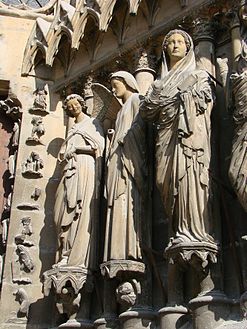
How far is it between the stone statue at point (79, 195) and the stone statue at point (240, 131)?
5.88 ft

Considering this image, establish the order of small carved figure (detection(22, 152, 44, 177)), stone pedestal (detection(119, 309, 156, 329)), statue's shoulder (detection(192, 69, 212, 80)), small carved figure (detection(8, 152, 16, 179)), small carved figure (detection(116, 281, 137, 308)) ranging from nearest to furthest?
1. stone pedestal (detection(119, 309, 156, 329))
2. small carved figure (detection(116, 281, 137, 308))
3. statue's shoulder (detection(192, 69, 212, 80))
4. small carved figure (detection(22, 152, 44, 177))
5. small carved figure (detection(8, 152, 16, 179))

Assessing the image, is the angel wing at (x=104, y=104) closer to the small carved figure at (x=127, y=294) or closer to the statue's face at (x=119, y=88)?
the statue's face at (x=119, y=88)

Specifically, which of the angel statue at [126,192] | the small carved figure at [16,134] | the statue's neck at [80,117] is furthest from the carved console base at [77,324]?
the small carved figure at [16,134]

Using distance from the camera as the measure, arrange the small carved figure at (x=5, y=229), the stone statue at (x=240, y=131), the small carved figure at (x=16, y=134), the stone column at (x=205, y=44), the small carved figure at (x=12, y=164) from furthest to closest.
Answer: the small carved figure at (x=16, y=134), the small carved figure at (x=12, y=164), the small carved figure at (x=5, y=229), the stone column at (x=205, y=44), the stone statue at (x=240, y=131)

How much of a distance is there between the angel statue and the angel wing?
0.36 metres

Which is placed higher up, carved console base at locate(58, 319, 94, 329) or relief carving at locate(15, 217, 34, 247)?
relief carving at locate(15, 217, 34, 247)

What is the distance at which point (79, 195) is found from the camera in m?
6.55

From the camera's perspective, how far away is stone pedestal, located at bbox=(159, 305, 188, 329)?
538 cm

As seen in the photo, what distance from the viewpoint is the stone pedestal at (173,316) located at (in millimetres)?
5375

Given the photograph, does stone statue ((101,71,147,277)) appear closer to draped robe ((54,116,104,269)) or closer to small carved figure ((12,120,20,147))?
draped robe ((54,116,104,269))

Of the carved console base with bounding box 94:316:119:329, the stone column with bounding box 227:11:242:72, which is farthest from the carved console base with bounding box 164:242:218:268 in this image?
the stone column with bounding box 227:11:242:72

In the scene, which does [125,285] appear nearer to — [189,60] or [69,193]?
[69,193]

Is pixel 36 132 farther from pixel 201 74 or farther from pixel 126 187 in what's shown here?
pixel 201 74

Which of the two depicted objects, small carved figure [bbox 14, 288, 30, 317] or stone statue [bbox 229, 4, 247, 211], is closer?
stone statue [bbox 229, 4, 247, 211]
